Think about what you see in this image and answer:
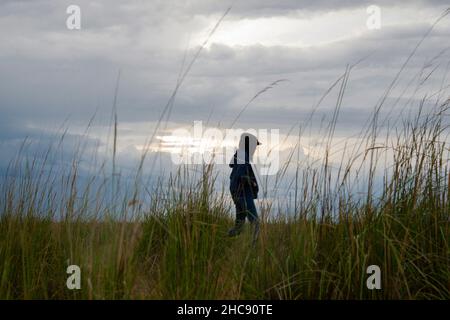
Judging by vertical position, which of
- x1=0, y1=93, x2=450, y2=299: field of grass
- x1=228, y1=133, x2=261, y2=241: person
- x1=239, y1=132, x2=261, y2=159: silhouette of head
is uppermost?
x1=239, y1=132, x2=261, y2=159: silhouette of head

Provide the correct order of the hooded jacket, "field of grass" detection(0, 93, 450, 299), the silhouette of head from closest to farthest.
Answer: "field of grass" detection(0, 93, 450, 299), the hooded jacket, the silhouette of head

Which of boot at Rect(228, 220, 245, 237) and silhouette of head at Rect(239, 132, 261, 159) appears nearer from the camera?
boot at Rect(228, 220, 245, 237)

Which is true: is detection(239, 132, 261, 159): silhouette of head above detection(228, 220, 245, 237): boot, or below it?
above

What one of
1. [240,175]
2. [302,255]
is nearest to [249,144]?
[240,175]

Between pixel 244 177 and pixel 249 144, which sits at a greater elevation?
pixel 249 144

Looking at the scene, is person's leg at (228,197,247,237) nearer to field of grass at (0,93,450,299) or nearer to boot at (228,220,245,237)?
boot at (228,220,245,237)

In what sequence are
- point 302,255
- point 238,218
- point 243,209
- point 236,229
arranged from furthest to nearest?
point 243,209 < point 238,218 < point 236,229 < point 302,255

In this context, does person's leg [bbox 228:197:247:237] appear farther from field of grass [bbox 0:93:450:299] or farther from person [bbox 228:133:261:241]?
field of grass [bbox 0:93:450:299]

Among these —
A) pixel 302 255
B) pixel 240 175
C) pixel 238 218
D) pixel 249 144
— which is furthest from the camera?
A: pixel 249 144

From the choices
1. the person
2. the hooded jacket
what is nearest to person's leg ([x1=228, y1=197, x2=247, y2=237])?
the person

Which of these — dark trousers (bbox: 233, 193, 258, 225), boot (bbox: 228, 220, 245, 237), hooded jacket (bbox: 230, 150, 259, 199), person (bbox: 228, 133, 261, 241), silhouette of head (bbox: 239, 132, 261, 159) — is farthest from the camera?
silhouette of head (bbox: 239, 132, 261, 159)

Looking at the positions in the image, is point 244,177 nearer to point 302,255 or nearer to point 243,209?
point 243,209
